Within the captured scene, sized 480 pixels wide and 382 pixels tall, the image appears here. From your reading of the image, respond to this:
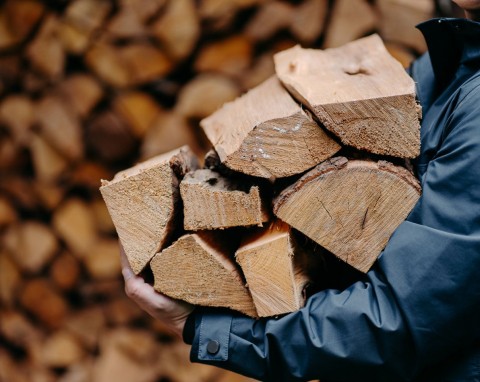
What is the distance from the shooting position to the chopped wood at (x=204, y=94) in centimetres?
205

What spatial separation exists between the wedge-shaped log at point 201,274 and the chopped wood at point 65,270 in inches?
53.3

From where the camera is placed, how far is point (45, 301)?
244 cm

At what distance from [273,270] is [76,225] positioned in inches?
57.8

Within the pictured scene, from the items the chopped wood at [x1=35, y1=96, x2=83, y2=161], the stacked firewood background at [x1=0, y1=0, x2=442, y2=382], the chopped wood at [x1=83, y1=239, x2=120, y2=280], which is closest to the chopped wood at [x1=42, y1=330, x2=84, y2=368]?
the stacked firewood background at [x1=0, y1=0, x2=442, y2=382]

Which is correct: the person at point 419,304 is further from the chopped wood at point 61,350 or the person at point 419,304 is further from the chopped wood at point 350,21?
the chopped wood at point 61,350

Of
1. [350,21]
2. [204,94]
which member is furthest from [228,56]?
[350,21]

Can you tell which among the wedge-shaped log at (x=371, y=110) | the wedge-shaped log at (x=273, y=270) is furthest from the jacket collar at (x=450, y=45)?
the wedge-shaped log at (x=273, y=270)

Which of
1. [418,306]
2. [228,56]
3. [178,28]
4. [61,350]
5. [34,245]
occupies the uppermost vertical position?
[178,28]

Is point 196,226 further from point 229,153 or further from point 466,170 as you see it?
point 466,170

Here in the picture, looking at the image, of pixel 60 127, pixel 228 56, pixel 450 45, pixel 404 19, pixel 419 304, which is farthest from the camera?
pixel 60 127

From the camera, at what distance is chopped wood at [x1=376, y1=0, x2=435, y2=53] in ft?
6.40

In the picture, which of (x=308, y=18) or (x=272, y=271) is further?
(x=308, y=18)

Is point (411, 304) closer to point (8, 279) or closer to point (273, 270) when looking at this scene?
point (273, 270)

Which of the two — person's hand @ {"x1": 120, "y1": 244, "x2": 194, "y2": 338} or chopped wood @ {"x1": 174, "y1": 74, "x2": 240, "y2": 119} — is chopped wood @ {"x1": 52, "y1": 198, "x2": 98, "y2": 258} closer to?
chopped wood @ {"x1": 174, "y1": 74, "x2": 240, "y2": 119}
